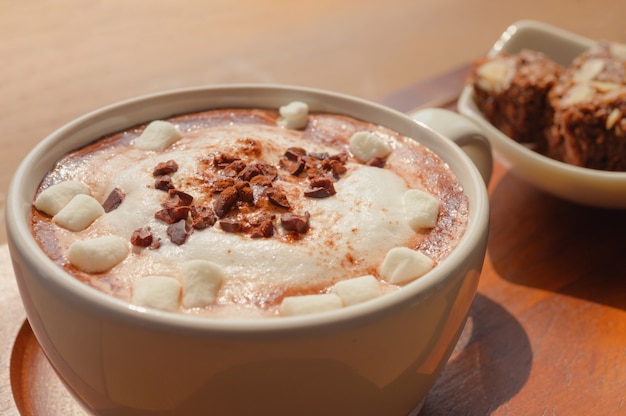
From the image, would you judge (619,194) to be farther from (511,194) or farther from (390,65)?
(390,65)

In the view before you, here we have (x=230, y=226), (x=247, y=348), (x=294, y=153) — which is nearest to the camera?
(x=247, y=348)

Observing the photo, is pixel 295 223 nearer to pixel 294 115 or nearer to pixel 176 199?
pixel 176 199

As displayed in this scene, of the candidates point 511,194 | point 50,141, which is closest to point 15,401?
point 50,141

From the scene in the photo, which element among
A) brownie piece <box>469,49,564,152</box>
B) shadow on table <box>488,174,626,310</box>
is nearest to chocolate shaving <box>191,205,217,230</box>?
shadow on table <box>488,174,626,310</box>

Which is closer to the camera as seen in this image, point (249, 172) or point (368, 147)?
point (249, 172)

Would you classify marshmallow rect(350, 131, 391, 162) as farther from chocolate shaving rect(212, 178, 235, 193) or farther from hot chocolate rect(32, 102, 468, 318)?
chocolate shaving rect(212, 178, 235, 193)

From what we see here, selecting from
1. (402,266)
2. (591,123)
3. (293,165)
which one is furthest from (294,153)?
(591,123)

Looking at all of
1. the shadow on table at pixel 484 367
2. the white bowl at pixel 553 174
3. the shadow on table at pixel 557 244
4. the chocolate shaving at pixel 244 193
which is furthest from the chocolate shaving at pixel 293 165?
the white bowl at pixel 553 174
